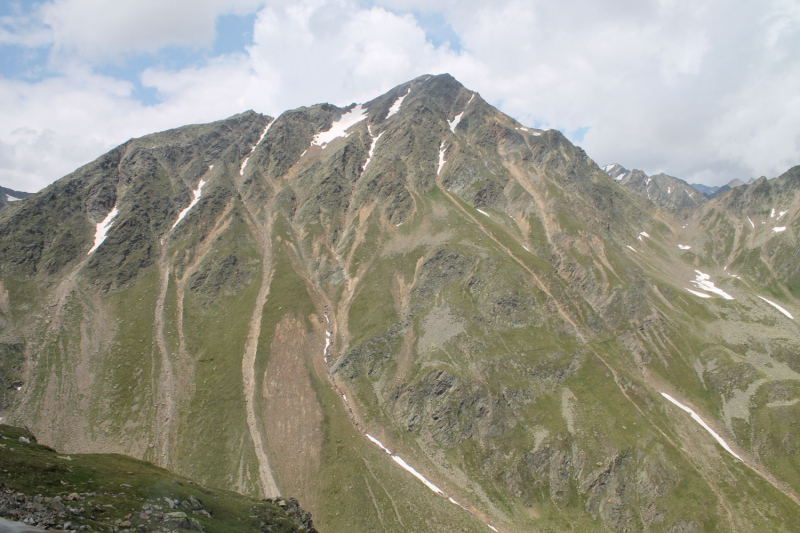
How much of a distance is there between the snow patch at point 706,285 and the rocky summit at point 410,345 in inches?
63.9

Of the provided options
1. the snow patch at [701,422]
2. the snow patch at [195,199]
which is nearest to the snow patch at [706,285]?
the snow patch at [701,422]

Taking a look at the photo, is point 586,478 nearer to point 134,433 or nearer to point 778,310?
point 134,433

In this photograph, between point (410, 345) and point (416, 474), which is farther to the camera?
point (410, 345)

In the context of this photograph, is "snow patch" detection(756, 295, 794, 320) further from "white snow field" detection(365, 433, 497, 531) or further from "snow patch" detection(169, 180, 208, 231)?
"snow patch" detection(169, 180, 208, 231)

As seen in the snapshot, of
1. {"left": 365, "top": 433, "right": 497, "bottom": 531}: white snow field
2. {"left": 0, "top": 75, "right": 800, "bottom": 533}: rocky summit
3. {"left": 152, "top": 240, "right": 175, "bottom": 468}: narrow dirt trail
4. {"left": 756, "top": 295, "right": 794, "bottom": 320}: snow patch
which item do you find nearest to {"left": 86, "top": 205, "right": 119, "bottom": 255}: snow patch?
{"left": 0, "top": 75, "right": 800, "bottom": 533}: rocky summit

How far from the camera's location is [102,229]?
479 ft

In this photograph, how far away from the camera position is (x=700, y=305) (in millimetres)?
127125

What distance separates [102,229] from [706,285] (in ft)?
859

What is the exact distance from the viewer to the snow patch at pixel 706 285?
143150 mm

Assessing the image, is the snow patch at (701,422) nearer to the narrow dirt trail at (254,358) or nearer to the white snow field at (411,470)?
the white snow field at (411,470)

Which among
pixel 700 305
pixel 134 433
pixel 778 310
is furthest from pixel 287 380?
pixel 778 310

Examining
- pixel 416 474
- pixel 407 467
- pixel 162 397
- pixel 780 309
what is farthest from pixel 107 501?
pixel 780 309

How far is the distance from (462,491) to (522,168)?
506ft

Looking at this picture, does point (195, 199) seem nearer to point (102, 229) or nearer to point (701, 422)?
point (102, 229)
